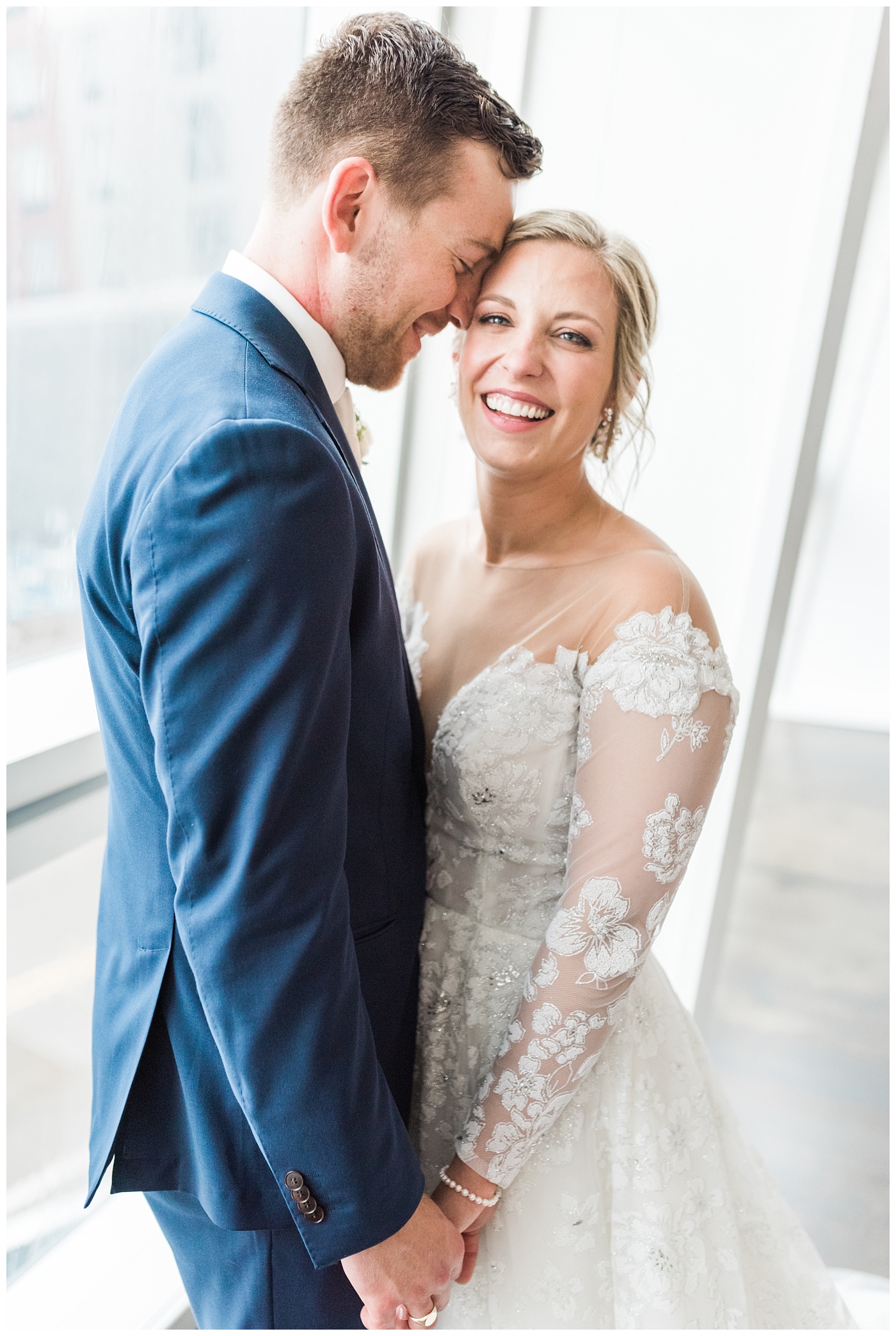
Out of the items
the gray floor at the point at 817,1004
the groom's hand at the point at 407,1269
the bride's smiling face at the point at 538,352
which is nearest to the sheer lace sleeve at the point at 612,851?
the groom's hand at the point at 407,1269

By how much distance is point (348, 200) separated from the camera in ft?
3.44

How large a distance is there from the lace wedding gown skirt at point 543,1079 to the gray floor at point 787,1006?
690mm

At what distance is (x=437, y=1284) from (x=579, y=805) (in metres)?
0.57

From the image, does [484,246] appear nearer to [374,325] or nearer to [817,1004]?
[374,325]

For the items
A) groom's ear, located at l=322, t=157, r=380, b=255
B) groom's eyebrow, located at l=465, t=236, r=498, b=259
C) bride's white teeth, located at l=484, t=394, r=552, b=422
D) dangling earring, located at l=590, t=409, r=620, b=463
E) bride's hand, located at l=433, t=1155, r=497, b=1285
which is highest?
groom's ear, located at l=322, t=157, r=380, b=255

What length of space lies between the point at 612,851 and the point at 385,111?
35.4 inches

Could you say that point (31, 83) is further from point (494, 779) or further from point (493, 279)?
point (494, 779)

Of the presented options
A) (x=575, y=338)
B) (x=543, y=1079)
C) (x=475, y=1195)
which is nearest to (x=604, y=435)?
(x=575, y=338)

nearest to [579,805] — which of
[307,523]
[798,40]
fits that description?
[307,523]

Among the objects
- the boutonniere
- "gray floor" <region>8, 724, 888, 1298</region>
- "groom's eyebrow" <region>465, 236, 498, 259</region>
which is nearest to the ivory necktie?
the boutonniere

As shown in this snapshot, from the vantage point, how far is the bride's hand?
4.07ft

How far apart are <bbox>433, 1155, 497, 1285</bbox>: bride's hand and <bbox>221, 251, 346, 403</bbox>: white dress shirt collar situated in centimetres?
101

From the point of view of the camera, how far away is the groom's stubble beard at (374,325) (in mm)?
1076

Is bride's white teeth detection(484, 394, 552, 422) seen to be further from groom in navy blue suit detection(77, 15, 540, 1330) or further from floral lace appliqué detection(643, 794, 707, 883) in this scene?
floral lace appliqué detection(643, 794, 707, 883)
